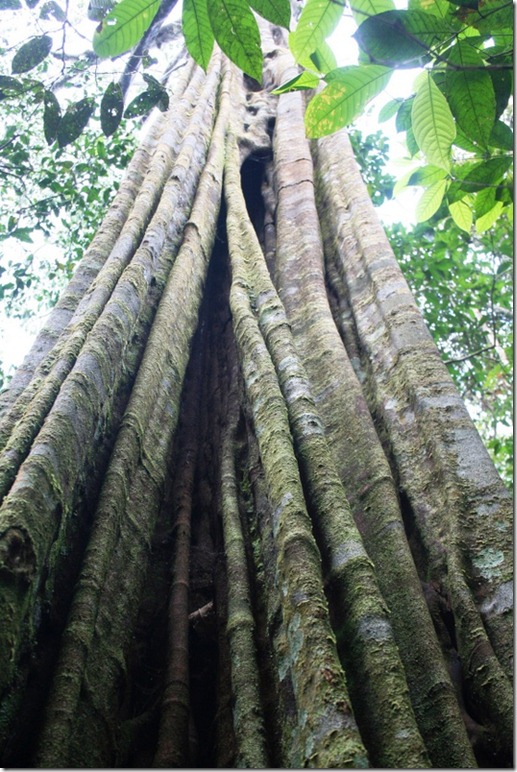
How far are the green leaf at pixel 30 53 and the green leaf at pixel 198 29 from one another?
95cm

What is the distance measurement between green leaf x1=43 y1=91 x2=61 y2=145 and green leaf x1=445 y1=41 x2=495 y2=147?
4.89ft

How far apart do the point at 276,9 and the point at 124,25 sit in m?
0.43

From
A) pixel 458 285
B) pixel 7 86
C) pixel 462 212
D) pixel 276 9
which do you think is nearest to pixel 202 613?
pixel 276 9

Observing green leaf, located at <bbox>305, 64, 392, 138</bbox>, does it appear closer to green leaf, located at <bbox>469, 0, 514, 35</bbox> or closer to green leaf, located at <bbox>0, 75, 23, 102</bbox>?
green leaf, located at <bbox>469, 0, 514, 35</bbox>

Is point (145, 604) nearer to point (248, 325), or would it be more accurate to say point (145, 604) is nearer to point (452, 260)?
point (248, 325)

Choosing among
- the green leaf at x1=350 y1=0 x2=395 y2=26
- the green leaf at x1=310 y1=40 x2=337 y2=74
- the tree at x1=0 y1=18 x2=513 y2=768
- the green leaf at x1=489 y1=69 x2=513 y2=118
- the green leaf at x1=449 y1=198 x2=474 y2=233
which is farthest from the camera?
the green leaf at x1=449 y1=198 x2=474 y2=233

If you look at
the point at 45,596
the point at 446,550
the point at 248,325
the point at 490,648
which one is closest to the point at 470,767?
the point at 490,648

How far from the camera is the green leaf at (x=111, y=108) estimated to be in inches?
90.4

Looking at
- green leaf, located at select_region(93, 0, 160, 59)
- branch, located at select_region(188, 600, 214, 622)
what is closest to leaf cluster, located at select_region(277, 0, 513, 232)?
green leaf, located at select_region(93, 0, 160, 59)

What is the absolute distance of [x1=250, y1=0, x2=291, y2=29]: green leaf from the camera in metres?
1.42

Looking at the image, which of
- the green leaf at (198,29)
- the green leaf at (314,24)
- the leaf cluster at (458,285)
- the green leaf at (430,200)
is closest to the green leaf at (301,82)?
the green leaf at (314,24)

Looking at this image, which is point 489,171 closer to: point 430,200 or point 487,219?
point 487,219

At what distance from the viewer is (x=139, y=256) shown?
2668mm

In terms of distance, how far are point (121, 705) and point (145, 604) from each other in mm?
389
